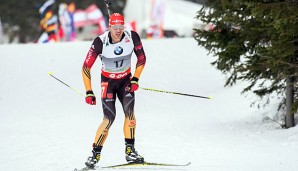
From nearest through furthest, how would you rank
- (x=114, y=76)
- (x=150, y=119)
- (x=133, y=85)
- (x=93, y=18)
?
(x=133, y=85) < (x=114, y=76) < (x=150, y=119) < (x=93, y=18)

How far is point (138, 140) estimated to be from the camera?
11969 millimetres

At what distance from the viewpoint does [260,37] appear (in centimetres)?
1216

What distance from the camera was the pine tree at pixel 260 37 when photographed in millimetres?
10484

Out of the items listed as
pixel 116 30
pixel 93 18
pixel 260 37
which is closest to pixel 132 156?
pixel 116 30

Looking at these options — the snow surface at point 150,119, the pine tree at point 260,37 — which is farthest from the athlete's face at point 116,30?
the pine tree at point 260,37

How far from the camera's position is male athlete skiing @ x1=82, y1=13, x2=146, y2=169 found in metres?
8.47

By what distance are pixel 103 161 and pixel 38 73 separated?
1451 centimetres

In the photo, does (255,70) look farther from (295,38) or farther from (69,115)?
(69,115)

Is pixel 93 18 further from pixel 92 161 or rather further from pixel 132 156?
pixel 92 161

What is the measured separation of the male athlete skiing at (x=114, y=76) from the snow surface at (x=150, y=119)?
25.9 inches

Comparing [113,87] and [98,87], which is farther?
[98,87]

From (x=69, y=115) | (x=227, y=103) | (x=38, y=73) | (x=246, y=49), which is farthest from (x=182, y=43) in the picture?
(x=246, y=49)

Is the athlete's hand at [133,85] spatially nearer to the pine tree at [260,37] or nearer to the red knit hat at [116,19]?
the red knit hat at [116,19]

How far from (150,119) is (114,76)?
7119 mm
